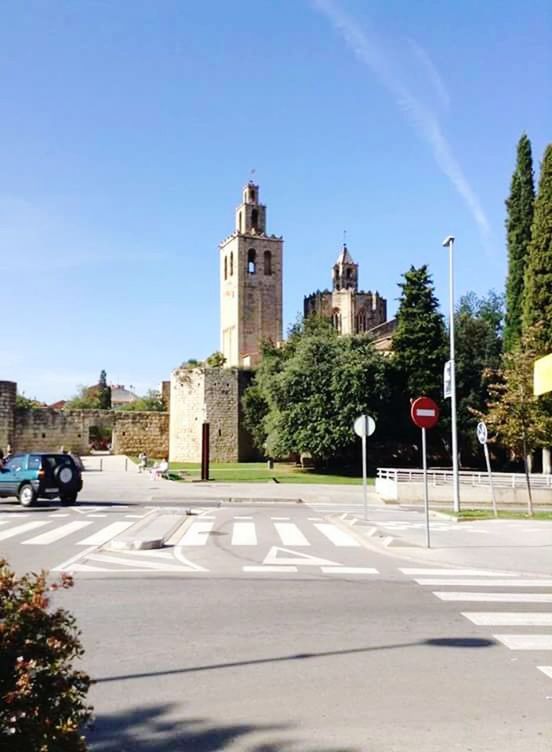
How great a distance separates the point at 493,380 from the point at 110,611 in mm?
41590

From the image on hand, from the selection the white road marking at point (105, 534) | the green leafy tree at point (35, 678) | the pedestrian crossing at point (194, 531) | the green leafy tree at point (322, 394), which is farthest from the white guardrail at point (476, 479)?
the green leafy tree at point (35, 678)

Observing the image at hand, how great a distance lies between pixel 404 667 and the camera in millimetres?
5992

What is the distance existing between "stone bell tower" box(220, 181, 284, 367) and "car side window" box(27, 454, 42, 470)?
53624 millimetres

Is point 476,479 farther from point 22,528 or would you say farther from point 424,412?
point 22,528

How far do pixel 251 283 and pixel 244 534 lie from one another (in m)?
62.3

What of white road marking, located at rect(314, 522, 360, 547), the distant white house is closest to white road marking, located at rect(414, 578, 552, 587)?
white road marking, located at rect(314, 522, 360, 547)

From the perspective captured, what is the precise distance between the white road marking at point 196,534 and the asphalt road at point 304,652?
60.4 inches

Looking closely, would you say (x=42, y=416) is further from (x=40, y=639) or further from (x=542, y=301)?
(x=40, y=639)

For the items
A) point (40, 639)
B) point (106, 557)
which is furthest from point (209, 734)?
point (106, 557)

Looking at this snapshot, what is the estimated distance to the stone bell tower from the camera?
248 ft

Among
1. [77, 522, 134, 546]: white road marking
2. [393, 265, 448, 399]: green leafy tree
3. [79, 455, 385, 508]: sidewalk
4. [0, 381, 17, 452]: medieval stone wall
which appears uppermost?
[393, 265, 448, 399]: green leafy tree

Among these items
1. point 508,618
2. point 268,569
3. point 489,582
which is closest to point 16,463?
point 268,569

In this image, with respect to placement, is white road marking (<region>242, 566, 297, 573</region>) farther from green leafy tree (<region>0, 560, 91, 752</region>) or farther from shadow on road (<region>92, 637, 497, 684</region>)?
green leafy tree (<region>0, 560, 91, 752</region>)

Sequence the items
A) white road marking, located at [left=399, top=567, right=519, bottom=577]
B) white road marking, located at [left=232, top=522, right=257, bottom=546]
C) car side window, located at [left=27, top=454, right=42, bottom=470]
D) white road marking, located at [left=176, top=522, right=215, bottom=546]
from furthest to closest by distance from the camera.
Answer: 1. car side window, located at [left=27, top=454, right=42, bottom=470]
2. white road marking, located at [left=232, top=522, right=257, bottom=546]
3. white road marking, located at [left=176, top=522, right=215, bottom=546]
4. white road marking, located at [left=399, top=567, right=519, bottom=577]
